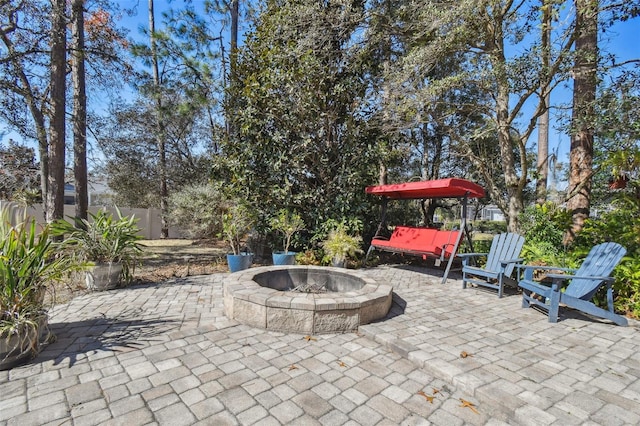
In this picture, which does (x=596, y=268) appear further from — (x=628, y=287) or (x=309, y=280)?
(x=309, y=280)

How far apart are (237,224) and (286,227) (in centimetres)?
107

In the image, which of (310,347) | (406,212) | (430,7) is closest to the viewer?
(310,347)

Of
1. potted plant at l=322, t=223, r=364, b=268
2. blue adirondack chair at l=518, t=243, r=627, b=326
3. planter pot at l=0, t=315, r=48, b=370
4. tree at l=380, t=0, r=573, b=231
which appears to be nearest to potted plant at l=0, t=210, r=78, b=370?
planter pot at l=0, t=315, r=48, b=370

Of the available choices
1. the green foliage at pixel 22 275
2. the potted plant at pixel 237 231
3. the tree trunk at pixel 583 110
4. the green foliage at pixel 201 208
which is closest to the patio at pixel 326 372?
the green foliage at pixel 22 275

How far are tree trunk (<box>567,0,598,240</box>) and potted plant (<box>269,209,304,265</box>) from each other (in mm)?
5175

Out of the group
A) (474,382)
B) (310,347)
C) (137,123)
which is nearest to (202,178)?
(137,123)

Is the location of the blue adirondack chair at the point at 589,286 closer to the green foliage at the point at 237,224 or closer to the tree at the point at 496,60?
the tree at the point at 496,60

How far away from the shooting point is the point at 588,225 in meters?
5.36

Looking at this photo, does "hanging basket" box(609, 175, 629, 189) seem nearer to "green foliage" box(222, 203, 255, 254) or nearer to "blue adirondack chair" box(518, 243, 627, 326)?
"blue adirondack chair" box(518, 243, 627, 326)

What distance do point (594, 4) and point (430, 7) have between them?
8.05ft

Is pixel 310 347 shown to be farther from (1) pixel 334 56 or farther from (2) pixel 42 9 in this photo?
(2) pixel 42 9

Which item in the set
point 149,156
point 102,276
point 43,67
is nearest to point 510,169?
point 102,276

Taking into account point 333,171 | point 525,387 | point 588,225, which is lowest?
point 525,387

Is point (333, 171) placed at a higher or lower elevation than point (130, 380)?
higher
